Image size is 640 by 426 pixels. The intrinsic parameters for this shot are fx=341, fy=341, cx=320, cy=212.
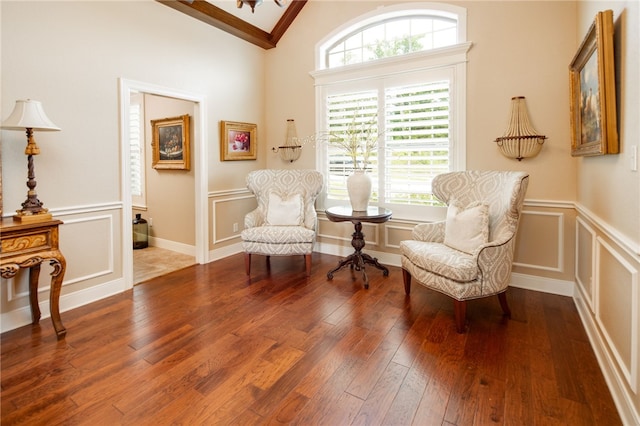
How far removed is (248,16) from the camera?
4.38 metres

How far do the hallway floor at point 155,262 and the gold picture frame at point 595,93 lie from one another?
4140mm

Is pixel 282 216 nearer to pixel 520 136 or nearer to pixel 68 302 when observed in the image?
pixel 68 302

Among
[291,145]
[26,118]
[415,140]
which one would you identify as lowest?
[26,118]

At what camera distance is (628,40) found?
1.74 m

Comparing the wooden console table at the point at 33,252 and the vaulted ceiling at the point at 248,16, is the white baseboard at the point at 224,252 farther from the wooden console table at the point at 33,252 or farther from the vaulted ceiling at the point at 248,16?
the vaulted ceiling at the point at 248,16

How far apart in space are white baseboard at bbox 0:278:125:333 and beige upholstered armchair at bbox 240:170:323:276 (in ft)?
4.30

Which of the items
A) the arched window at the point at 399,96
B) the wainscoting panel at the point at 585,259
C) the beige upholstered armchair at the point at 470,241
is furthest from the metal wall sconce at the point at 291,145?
the wainscoting panel at the point at 585,259

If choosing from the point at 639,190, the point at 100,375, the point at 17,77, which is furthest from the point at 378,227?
the point at 17,77

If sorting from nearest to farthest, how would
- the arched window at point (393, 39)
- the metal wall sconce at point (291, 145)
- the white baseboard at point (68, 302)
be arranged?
the white baseboard at point (68, 302)
the arched window at point (393, 39)
the metal wall sconce at point (291, 145)

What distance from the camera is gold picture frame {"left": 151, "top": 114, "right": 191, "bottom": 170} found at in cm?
462

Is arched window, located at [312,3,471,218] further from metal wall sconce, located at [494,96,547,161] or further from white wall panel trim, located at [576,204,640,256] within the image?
white wall panel trim, located at [576,204,640,256]

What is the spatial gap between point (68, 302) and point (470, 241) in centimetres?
348

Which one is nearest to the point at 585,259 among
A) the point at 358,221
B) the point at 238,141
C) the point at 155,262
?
the point at 358,221

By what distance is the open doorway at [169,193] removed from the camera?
3.40 meters
